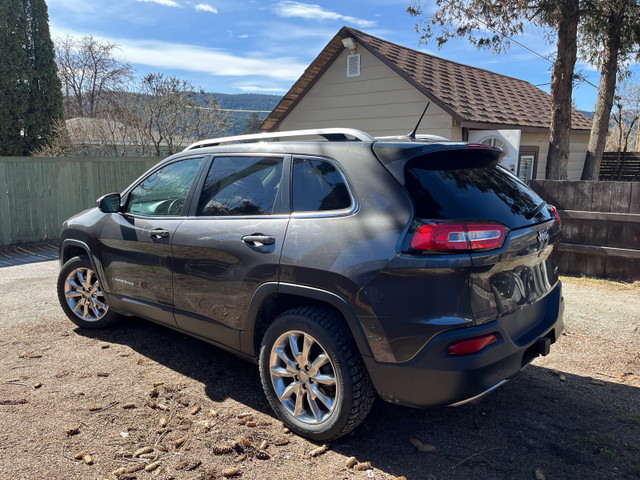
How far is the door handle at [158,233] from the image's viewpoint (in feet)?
12.7

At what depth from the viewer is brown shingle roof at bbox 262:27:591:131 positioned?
10.5 metres

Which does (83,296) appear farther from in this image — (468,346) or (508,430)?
(508,430)

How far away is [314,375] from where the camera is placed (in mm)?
2967

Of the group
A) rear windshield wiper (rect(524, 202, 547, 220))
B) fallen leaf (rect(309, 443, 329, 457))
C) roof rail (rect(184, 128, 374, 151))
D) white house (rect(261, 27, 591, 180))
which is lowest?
fallen leaf (rect(309, 443, 329, 457))

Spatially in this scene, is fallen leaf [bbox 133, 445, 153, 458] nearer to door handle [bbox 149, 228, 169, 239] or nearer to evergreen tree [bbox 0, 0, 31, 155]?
door handle [bbox 149, 228, 169, 239]

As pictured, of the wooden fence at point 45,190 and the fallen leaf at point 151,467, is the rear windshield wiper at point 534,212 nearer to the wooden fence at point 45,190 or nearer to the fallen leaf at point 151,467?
the fallen leaf at point 151,467

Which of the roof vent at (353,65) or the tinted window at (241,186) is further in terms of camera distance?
the roof vent at (353,65)

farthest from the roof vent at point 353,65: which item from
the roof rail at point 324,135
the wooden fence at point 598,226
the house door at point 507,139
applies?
the roof rail at point 324,135

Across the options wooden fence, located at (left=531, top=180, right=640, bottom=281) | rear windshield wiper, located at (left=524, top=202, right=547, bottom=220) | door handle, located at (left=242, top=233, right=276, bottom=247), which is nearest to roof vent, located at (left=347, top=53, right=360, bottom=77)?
wooden fence, located at (left=531, top=180, right=640, bottom=281)

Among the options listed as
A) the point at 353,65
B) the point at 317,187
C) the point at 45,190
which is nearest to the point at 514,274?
the point at 317,187

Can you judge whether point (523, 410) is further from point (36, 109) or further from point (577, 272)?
point (36, 109)

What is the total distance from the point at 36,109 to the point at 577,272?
47.2ft

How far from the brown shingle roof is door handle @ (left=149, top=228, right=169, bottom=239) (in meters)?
7.37

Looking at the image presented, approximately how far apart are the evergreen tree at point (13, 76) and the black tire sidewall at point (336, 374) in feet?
45.5
